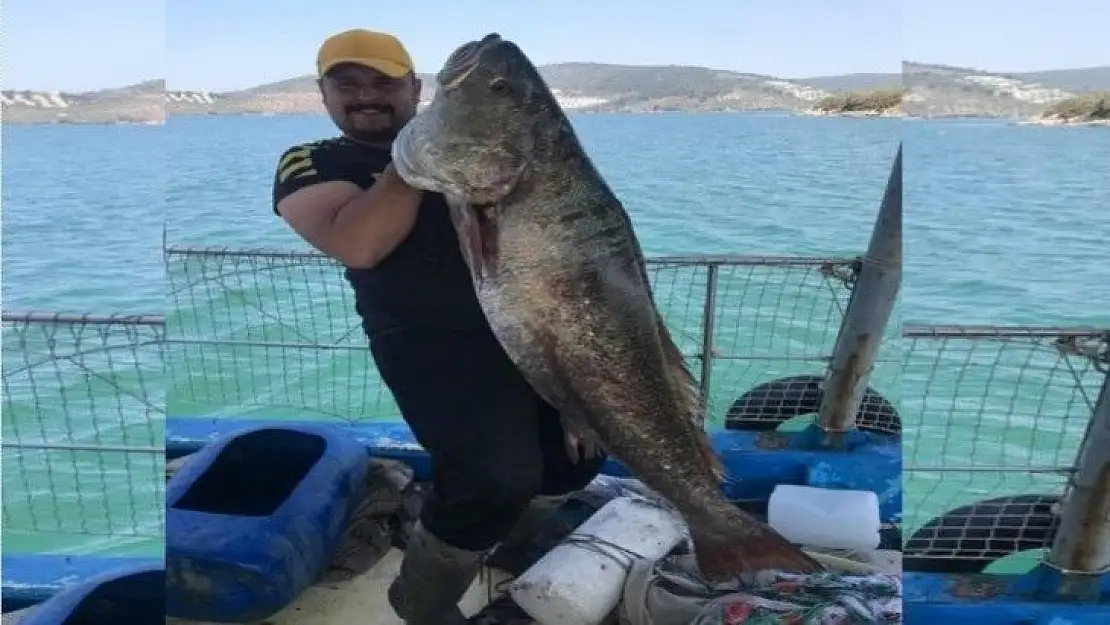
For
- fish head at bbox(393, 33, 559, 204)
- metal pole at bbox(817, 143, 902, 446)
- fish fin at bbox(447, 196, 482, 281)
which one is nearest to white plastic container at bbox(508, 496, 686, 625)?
metal pole at bbox(817, 143, 902, 446)

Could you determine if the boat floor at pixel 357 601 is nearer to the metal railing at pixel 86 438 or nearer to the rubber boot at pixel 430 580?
the rubber boot at pixel 430 580

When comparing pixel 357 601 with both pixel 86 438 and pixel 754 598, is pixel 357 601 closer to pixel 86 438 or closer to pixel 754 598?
pixel 86 438

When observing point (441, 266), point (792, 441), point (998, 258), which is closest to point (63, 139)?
point (441, 266)

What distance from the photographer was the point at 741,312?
2.00 metres

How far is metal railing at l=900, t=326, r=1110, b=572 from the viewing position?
175cm

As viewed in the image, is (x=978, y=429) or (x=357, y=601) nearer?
(x=357, y=601)

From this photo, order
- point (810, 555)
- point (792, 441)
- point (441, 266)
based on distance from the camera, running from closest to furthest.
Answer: point (441, 266)
point (810, 555)
point (792, 441)

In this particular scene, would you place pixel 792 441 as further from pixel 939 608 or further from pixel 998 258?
pixel 998 258

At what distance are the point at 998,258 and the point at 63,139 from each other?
135 inches

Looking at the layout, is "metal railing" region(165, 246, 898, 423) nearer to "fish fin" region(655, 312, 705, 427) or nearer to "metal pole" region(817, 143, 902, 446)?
"metal pole" region(817, 143, 902, 446)

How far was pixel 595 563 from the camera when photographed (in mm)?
1772

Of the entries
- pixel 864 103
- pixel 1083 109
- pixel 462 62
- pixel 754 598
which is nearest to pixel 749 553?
pixel 754 598

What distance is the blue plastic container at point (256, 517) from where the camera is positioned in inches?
66.9

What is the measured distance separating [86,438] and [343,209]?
2.42 ft
